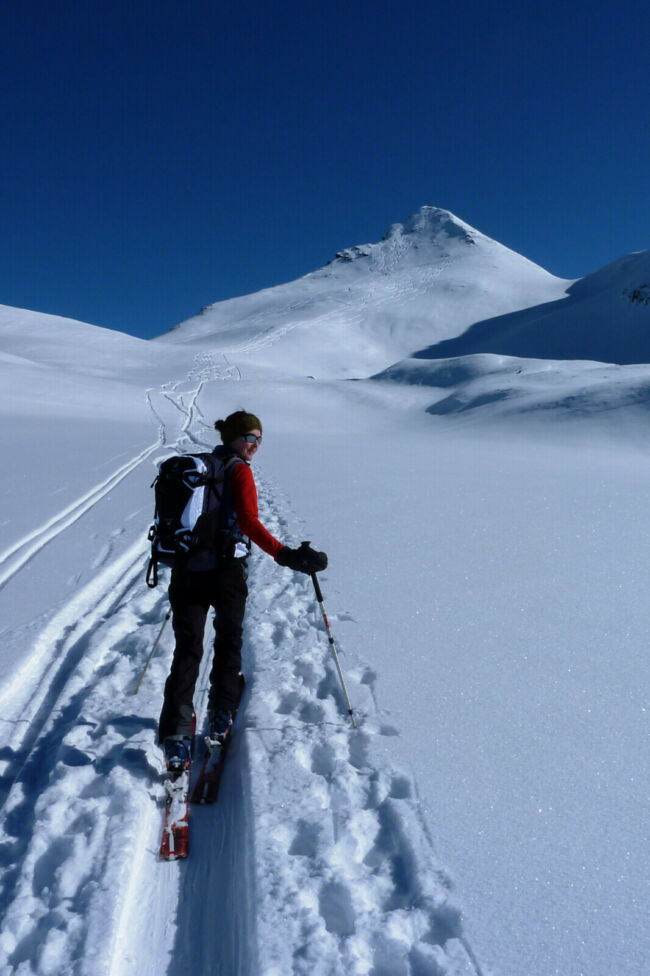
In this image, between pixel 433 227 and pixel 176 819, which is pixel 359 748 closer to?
pixel 176 819

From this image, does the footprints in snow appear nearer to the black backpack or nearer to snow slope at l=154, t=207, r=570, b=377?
the black backpack

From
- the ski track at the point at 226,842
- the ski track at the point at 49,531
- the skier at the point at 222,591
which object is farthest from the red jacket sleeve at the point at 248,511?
the ski track at the point at 49,531

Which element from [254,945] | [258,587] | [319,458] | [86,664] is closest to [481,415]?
[319,458]

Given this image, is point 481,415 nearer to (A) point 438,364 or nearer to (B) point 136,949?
(A) point 438,364

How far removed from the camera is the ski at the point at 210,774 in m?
3.12

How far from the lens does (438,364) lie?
39375 millimetres

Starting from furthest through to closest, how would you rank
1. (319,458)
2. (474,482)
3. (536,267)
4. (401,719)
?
1. (536,267)
2. (319,458)
3. (474,482)
4. (401,719)

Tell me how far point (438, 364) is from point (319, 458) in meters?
25.7

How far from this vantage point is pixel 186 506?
10.6 feet

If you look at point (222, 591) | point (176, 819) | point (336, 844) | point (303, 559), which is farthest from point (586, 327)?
point (176, 819)

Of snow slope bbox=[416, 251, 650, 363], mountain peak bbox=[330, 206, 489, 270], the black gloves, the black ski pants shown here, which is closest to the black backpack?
the black ski pants

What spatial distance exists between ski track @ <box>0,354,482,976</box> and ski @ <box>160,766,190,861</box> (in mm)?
46

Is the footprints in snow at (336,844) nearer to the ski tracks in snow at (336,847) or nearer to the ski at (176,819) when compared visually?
the ski tracks in snow at (336,847)

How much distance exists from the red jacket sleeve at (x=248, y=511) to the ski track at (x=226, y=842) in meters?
1.18
